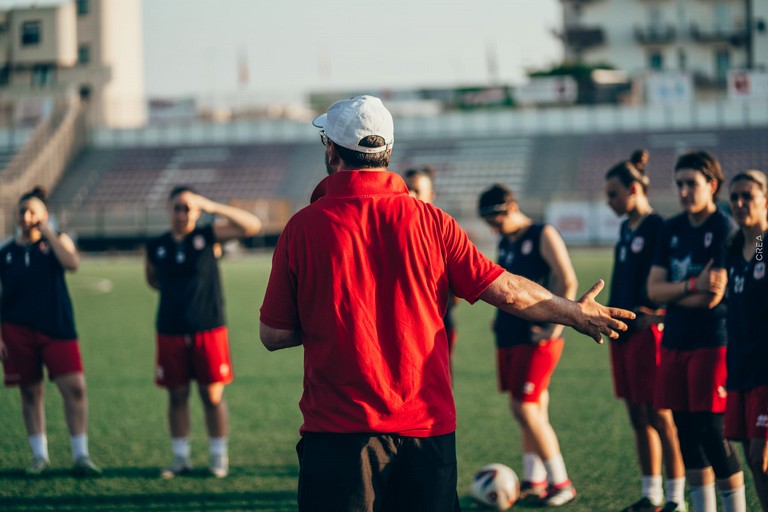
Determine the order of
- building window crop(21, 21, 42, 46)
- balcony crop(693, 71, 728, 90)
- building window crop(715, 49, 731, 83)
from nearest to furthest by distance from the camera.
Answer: building window crop(21, 21, 42, 46) → balcony crop(693, 71, 728, 90) → building window crop(715, 49, 731, 83)

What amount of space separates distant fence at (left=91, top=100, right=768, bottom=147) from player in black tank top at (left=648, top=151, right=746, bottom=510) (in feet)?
154

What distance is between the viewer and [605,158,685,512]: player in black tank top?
5879mm

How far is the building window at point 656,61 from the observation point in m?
63.1

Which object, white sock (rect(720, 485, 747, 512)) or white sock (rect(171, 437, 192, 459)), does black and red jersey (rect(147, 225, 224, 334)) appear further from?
white sock (rect(720, 485, 747, 512))

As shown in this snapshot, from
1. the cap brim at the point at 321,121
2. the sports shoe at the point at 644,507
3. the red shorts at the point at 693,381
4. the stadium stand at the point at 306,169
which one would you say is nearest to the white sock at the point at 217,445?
the sports shoe at the point at 644,507

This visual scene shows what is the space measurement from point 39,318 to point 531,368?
3.67 meters

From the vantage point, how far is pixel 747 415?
4582 mm

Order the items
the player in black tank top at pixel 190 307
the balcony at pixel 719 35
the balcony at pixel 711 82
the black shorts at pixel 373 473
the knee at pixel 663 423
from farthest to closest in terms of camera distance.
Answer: the balcony at pixel 711 82
the balcony at pixel 719 35
the player in black tank top at pixel 190 307
the knee at pixel 663 423
the black shorts at pixel 373 473

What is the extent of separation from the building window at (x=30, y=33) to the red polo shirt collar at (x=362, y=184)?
61.4m

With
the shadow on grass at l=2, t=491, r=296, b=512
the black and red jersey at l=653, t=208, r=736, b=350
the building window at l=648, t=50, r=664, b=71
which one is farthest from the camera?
the building window at l=648, t=50, r=664, b=71

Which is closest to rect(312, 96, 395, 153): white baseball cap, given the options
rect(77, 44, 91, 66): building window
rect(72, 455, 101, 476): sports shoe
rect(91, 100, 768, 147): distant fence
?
rect(72, 455, 101, 476): sports shoe

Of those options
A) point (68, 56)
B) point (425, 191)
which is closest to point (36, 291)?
point (425, 191)

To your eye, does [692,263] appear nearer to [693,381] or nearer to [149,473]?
[693,381]

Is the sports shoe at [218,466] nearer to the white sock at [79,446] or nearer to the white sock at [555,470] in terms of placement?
the white sock at [79,446]
